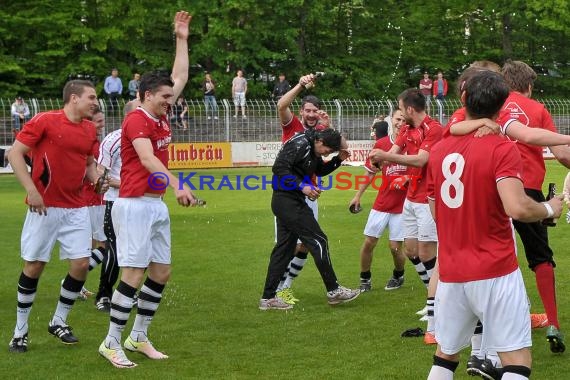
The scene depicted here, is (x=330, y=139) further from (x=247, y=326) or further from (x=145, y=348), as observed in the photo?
(x=145, y=348)

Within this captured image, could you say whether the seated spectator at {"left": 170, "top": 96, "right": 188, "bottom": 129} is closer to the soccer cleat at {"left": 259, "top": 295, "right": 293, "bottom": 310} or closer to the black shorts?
the soccer cleat at {"left": 259, "top": 295, "right": 293, "bottom": 310}

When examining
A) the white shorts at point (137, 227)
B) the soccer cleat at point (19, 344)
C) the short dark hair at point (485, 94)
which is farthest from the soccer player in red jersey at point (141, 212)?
the short dark hair at point (485, 94)

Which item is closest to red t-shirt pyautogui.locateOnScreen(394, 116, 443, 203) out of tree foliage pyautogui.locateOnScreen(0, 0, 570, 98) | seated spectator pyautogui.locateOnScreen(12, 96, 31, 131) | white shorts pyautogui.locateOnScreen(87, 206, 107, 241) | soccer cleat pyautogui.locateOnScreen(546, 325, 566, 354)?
soccer cleat pyautogui.locateOnScreen(546, 325, 566, 354)

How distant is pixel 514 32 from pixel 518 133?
5200cm

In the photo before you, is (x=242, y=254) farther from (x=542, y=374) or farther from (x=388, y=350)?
(x=542, y=374)

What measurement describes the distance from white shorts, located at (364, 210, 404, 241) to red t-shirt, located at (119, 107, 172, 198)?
12.1ft

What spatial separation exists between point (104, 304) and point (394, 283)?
337cm

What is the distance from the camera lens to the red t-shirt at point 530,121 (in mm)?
7578

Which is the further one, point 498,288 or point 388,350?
point 388,350

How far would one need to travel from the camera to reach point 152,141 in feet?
25.5

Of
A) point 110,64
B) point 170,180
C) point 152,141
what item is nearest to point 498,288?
point 170,180

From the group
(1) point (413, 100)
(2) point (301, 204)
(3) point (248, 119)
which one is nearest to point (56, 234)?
(2) point (301, 204)

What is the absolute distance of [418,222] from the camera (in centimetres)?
919

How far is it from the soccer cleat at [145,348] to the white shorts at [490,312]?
10.9 ft
